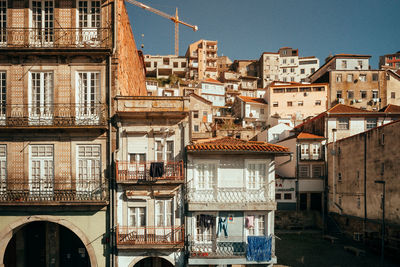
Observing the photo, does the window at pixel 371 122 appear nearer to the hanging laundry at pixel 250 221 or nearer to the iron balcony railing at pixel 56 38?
the hanging laundry at pixel 250 221

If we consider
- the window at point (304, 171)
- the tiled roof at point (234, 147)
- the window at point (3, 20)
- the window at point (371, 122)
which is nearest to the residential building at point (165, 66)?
the window at point (304, 171)

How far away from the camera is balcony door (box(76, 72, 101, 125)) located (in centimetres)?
1589

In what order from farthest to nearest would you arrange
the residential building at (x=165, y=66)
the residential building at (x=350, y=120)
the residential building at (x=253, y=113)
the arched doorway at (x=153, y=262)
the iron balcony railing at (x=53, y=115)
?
1. the residential building at (x=165, y=66)
2. the residential building at (x=253, y=113)
3. the residential building at (x=350, y=120)
4. the arched doorway at (x=153, y=262)
5. the iron balcony railing at (x=53, y=115)

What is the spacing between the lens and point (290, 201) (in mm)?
33094

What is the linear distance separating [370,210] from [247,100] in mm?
37156

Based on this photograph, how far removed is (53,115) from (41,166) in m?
3.33

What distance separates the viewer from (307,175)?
3353 cm

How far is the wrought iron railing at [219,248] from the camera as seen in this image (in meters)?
15.2

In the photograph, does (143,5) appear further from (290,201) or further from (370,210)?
(370,210)

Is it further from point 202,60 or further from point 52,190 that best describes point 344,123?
point 202,60

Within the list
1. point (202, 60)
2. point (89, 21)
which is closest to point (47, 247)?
point (89, 21)

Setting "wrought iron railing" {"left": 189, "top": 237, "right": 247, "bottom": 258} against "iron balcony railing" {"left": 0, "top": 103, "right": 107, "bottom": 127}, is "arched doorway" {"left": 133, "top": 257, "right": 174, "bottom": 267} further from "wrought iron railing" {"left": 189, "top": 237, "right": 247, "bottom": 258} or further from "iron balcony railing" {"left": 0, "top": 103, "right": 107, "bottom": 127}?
"iron balcony railing" {"left": 0, "top": 103, "right": 107, "bottom": 127}

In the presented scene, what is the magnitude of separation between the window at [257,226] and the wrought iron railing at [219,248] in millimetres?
880

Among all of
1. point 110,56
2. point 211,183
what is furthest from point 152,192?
point 110,56
